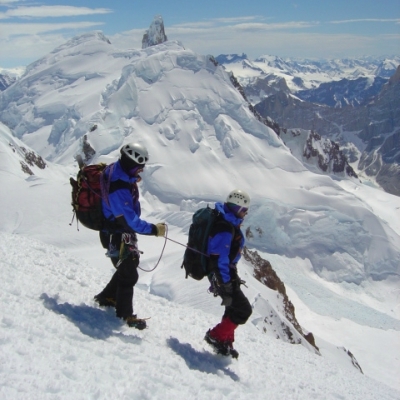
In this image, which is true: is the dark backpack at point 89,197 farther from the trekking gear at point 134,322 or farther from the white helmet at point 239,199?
the white helmet at point 239,199

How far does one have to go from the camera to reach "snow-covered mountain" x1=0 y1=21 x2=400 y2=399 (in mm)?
5777

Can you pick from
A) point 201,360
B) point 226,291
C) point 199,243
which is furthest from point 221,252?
point 201,360

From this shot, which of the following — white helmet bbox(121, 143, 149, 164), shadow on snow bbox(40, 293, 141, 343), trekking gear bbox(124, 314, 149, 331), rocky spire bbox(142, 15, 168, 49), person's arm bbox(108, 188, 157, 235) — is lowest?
trekking gear bbox(124, 314, 149, 331)

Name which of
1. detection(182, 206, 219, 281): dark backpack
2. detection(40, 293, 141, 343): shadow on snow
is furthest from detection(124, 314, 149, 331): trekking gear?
detection(182, 206, 219, 281): dark backpack

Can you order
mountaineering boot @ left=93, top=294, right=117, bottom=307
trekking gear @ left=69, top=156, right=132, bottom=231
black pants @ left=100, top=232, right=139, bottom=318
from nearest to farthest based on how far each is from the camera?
1. trekking gear @ left=69, top=156, right=132, bottom=231
2. black pants @ left=100, top=232, right=139, bottom=318
3. mountaineering boot @ left=93, top=294, right=117, bottom=307

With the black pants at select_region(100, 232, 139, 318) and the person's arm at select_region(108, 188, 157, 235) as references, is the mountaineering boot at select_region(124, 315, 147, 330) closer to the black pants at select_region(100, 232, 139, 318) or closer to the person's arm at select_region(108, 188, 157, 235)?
the black pants at select_region(100, 232, 139, 318)

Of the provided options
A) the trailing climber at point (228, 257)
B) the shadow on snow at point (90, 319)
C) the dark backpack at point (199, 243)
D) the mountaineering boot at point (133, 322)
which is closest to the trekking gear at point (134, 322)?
the mountaineering boot at point (133, 322)

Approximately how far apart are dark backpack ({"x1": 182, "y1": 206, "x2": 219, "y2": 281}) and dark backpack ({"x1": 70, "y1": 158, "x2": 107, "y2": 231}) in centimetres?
120

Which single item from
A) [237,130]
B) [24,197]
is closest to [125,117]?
[237,130]

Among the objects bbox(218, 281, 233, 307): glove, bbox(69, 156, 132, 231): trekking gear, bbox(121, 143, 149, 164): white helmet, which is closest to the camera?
bbox(121, 143, 149, 164): white helmet

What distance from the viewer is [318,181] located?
6438 cm

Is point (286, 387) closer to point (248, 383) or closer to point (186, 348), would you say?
point (248, 383)

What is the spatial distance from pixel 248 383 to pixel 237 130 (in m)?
62.3

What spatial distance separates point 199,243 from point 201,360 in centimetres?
151
